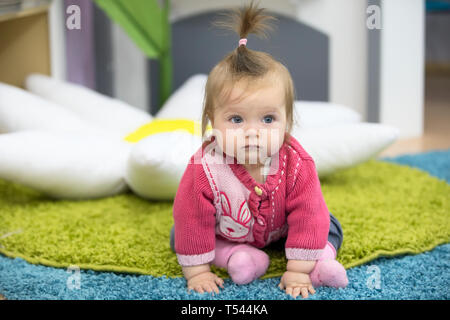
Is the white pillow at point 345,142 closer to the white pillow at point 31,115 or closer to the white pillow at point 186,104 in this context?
the white pillow at point 186,104

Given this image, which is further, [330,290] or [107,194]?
[107,194]

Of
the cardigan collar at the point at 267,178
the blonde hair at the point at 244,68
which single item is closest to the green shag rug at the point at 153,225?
the cardigan collar at the point at 267,178

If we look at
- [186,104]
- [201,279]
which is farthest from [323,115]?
[201,279]

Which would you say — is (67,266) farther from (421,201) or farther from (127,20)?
(127,20)

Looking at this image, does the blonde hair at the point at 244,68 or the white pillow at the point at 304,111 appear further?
the white pillow at the point at 304,111

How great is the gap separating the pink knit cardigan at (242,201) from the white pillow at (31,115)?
23.2 inches

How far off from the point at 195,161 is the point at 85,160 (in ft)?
1.33

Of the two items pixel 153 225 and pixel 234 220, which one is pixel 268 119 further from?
pixel 153 225

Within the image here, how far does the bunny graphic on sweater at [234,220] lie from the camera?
0.81 m

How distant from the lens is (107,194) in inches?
48.1

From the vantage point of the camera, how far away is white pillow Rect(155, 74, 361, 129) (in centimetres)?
137

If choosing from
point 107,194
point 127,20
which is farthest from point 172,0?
point 107,194

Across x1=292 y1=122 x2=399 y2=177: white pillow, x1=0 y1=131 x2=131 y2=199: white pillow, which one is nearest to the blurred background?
x1=292 y1=122 x2=399 y2=177: white pillow
